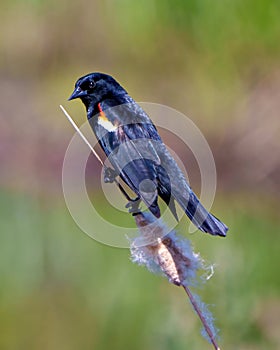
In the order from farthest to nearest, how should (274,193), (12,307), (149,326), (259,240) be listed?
(274,193) → (259,240) → (12,307) → (149,326)

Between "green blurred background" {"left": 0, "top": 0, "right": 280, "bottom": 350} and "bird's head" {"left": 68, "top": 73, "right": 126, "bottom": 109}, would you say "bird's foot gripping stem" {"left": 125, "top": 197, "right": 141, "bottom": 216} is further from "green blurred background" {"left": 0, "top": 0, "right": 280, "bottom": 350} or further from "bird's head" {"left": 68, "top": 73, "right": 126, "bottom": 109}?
"green blurred background" {"left": 0, "top": 0, "right": 280, "bottom": 350}

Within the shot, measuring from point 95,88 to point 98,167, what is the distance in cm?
369

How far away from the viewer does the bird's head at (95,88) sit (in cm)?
225

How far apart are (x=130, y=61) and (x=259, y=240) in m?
2.25

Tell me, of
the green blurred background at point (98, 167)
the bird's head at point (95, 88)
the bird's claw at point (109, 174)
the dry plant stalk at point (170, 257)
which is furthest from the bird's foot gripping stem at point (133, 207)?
the green blurred background at point (98, 167)

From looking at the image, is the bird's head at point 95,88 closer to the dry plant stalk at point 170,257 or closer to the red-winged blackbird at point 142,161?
the red-winged blackbird at point 142,161

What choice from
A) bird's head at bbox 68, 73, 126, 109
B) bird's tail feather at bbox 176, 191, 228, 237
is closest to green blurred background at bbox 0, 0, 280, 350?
bird's head at bbox 68, 73, 126, 109

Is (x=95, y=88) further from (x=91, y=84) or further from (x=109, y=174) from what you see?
(x=109, y=174)

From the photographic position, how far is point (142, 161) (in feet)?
6.70

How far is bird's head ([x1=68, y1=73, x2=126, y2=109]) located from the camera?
2252 mm

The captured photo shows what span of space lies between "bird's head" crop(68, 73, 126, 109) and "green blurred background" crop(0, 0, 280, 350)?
112 centimetres

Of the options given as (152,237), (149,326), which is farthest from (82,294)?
(152,237)

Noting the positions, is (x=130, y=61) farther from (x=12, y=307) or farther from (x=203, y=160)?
(x=12, y=307)

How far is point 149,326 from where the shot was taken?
345 cm
